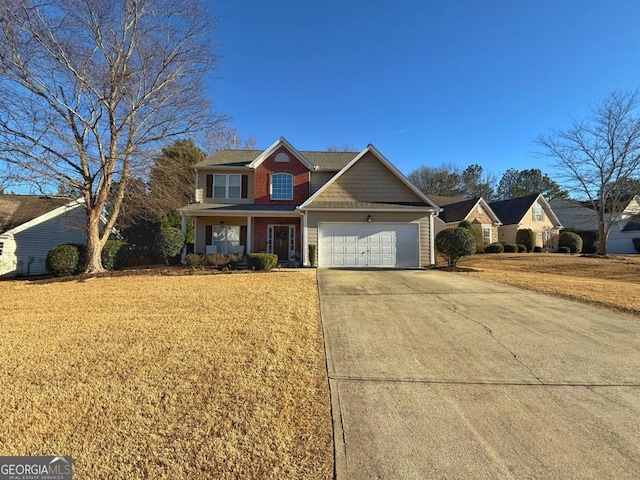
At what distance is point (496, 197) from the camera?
5147 cm

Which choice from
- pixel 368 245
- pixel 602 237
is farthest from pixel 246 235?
pixel 602 237

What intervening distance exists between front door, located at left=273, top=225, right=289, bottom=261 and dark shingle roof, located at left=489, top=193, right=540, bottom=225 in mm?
22199

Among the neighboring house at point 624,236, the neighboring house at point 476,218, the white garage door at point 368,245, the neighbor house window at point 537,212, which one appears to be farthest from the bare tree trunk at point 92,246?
the neighboring house at point 624,236

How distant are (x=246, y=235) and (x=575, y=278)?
49.4 ft

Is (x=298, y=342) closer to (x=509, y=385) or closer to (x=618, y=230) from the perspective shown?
(x=509, y=385)

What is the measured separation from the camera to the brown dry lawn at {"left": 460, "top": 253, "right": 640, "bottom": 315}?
8.20 meters

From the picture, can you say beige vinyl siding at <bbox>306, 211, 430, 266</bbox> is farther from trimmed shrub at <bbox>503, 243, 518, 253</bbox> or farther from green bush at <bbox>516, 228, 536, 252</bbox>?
green bush at <bbox>516, 228, 536, 252</bbox>

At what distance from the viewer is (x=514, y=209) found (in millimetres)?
31031

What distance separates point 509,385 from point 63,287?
12.6 metres

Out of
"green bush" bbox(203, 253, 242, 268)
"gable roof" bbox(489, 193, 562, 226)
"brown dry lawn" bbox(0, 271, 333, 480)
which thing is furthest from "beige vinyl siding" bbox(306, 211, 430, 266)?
"gable roof" bbox(489, 193, 562, 226)

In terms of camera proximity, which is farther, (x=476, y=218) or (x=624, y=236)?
(x=624, y=236)

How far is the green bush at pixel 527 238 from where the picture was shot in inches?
1065

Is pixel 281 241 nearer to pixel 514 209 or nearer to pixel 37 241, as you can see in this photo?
pixel 37 241

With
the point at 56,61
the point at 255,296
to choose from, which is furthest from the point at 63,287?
the point at 56,61
